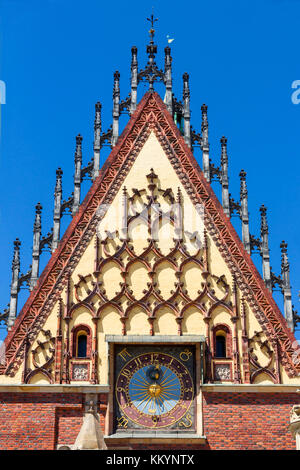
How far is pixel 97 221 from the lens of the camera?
17703 mm

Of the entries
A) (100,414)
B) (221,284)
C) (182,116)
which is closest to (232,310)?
(221,284)

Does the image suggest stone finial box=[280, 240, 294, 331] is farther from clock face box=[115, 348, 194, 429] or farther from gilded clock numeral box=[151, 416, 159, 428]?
gilded clock numeral box=[151, 416, 159, 428]

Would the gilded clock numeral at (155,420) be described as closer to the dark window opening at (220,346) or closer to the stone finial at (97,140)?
the dark window opening at (220,346)

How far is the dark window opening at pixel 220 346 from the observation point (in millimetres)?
16719

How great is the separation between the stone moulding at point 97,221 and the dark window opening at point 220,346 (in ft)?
2.58

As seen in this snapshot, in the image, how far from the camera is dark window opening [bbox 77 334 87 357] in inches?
658

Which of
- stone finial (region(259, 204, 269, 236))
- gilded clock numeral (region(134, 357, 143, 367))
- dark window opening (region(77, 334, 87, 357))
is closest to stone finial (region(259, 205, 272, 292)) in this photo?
stone finial (region(259, 204, 269, 236))

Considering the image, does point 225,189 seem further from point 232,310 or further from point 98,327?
point 98,327

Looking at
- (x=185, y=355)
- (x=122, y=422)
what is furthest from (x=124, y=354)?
(x=122, y=422)

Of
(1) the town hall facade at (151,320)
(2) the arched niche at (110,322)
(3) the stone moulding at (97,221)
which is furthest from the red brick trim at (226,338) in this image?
Result: (2) the arched niche at (110,322)

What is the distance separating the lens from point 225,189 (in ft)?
59.0

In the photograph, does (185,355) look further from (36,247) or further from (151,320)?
(36,247)

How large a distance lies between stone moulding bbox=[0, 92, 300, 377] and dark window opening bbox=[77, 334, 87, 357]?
0.77 m

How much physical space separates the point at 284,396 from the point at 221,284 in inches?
95.2
